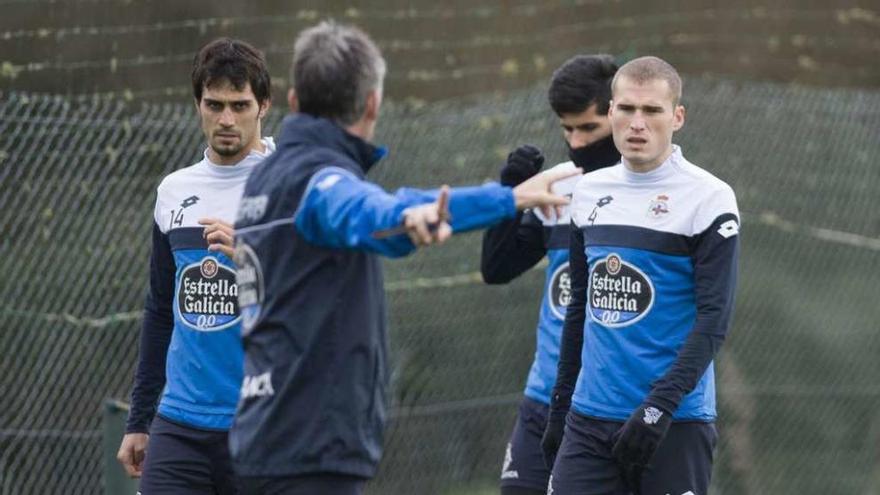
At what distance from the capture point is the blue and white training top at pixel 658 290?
226 inches

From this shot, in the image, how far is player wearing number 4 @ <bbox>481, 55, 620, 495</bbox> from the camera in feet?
22.6

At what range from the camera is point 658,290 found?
233 inches

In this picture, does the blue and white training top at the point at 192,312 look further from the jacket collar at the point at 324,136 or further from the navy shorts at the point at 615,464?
the jacket collar at the point at 324,136

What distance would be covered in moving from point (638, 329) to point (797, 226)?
5539mm

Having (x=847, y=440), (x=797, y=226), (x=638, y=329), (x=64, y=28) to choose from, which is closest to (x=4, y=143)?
(x=64, y=28)

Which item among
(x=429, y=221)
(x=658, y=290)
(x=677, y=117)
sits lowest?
(x=658, y=290)

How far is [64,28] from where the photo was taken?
9.30 m

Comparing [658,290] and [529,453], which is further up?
[658,290]

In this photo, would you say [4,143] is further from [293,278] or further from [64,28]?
[293,278]

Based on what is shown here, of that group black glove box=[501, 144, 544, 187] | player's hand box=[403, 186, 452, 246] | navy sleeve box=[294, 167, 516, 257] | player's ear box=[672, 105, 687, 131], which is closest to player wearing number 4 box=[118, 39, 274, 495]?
black glove box=[501, 144, 544, 187]

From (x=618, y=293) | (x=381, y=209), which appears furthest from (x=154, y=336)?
(x=381, y=209)

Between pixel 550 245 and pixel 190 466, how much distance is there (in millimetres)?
1899

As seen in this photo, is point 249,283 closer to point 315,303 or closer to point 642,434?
point 315,303

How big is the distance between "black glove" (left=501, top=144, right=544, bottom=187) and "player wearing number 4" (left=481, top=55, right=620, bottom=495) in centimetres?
31
